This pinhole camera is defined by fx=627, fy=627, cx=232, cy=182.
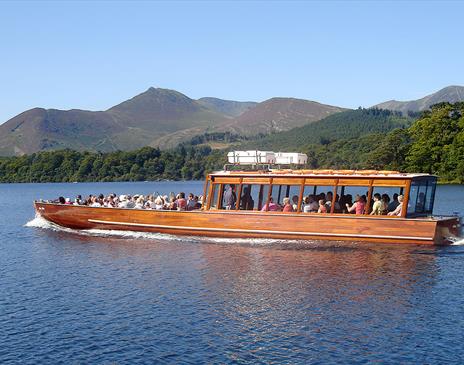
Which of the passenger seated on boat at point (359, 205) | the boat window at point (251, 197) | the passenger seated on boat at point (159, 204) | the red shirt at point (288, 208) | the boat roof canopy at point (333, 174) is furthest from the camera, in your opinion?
the passenger seated on boat at point (159, 204)

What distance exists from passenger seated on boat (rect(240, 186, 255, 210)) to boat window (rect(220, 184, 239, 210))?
0.42 metres

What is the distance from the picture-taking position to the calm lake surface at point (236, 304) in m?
15.9

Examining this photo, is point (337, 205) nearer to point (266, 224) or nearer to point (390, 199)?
point (390, 199)

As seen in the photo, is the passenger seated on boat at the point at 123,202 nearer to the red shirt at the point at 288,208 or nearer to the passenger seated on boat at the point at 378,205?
the red shirt at the point at 288,208

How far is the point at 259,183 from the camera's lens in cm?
3169

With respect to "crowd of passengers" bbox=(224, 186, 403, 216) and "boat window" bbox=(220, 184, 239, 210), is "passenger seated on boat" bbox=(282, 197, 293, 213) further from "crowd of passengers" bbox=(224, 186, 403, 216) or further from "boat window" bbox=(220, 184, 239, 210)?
"boat window" bbox=(220, 184, 239, 210)

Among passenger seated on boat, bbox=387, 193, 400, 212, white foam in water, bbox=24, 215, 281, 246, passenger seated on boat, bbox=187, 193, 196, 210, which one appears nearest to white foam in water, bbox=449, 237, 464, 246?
passenger seated on boat, bbox=387, 193, 400, 212

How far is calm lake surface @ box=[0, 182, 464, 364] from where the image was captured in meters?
15.9

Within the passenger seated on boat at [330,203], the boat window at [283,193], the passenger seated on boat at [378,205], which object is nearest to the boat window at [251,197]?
the boat window at [283,193]

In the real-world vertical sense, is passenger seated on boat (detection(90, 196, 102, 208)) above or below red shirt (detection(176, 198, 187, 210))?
below

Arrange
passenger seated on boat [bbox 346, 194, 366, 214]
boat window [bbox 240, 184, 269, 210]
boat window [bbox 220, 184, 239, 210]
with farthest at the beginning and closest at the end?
boat window [bbox 220, 184, 239, 210] → boat window [bbox 240, 184, 269, 210] → passenger seated on boat [bbox 346, 194, 366, 214]

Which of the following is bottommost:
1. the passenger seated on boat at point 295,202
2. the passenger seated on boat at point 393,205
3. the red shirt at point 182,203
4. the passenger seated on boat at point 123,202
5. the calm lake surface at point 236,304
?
the calm lake surface at point 236,304

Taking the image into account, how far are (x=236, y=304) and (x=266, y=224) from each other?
1133cm

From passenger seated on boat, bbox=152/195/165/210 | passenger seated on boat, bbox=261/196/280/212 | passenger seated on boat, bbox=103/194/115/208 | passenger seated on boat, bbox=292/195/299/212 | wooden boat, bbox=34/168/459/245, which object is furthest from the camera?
passenger seated on boat, bbox=103/194/115/208
